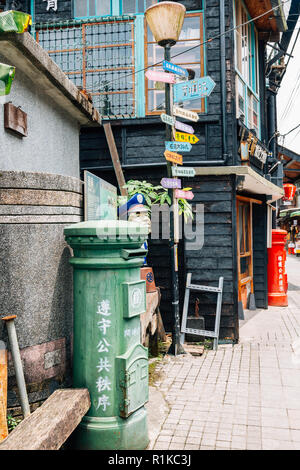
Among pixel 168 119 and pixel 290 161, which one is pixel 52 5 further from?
pixel 290 161

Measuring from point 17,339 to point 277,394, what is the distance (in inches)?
130

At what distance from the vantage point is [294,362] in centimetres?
618

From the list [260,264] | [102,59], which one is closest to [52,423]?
[102,59]

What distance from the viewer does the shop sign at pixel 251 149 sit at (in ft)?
26.6

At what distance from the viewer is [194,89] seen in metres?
6.11

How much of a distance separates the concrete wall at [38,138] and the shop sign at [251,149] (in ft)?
10.9

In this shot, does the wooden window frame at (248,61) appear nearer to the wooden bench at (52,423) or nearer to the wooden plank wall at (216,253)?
the wooden plank wall at (216,253)

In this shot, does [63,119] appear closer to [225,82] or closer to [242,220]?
[225,82]

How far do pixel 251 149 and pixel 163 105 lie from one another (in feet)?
7.13

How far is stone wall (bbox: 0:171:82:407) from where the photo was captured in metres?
3.11

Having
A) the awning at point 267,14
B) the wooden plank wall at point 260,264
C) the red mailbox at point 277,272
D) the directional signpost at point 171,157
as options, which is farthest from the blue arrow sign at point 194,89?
the red mailbox at point 277,272

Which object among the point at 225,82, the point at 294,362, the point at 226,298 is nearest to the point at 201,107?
the point at 225,82

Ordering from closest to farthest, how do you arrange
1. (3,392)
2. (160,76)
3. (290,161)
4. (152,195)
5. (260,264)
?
(3,392), (160,76), (152,195), (260,264), (290,161)

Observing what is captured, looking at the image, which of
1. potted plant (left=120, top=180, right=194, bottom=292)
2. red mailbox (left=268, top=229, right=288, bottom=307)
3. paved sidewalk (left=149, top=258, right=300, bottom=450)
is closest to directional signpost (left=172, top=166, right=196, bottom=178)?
potted plant (left=120, top=180, right=194, bottom=292)
